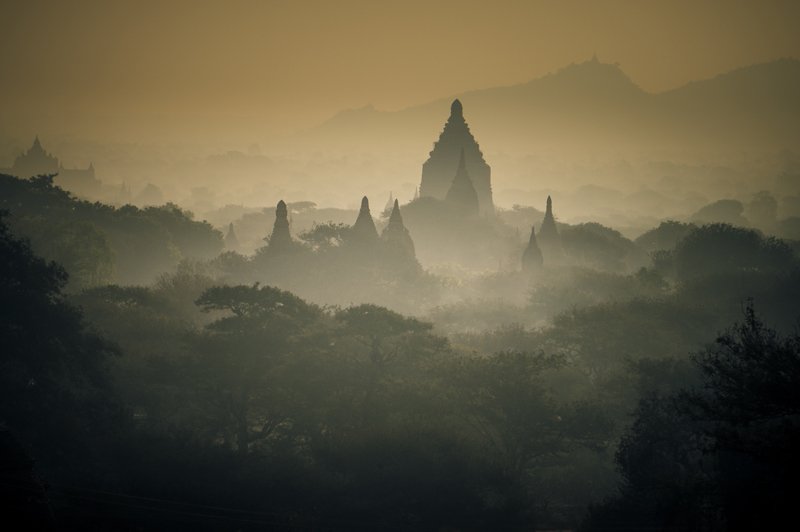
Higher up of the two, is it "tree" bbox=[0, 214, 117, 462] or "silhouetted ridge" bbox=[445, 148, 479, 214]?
"silhouetted ridge" bbox=[445, 148, 479, 214]

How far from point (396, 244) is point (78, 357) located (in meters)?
34.9

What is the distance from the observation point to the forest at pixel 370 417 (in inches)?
738

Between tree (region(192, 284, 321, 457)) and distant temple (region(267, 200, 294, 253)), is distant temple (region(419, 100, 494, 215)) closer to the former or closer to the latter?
distant temple (region(267, 200, 294, 253))

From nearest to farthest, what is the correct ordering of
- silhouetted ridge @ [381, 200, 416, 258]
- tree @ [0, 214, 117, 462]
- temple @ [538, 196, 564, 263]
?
1. tree @ [0, 214, 117, 462]
2. silhouetted ridge @ [381, 200, 416, 258]
3. temple @ [538, 196, 564, 263]

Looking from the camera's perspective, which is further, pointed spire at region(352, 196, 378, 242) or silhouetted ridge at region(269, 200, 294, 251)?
pointed spire at region(352, 196, 378, 242)

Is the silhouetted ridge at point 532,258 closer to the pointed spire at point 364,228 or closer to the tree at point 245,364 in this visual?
the pointed spire at point 364,228

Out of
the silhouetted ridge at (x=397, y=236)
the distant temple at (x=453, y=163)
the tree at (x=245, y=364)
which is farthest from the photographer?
the distant temple at (x=453, y=163)

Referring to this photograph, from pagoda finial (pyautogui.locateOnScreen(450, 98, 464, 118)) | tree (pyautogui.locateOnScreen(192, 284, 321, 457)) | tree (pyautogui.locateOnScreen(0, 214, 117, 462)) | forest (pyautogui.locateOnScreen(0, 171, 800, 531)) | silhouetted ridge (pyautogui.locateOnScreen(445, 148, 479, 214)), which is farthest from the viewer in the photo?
pagoda finial (pyautogui.locateOnScreen(450, 98, 464, 118))

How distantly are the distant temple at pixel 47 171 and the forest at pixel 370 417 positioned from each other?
114 m

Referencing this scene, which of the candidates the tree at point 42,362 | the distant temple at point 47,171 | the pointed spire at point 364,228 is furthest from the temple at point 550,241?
the distant temple at point 47,171

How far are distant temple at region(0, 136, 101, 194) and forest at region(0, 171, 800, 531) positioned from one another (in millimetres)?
114232

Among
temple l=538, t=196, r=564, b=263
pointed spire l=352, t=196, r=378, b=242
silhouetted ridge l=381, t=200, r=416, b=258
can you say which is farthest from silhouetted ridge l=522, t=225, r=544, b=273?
pointed spire l=352, t=196, r=378, b=242

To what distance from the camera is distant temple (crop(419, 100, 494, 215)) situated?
307ft

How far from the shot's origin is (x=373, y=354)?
101 ft
